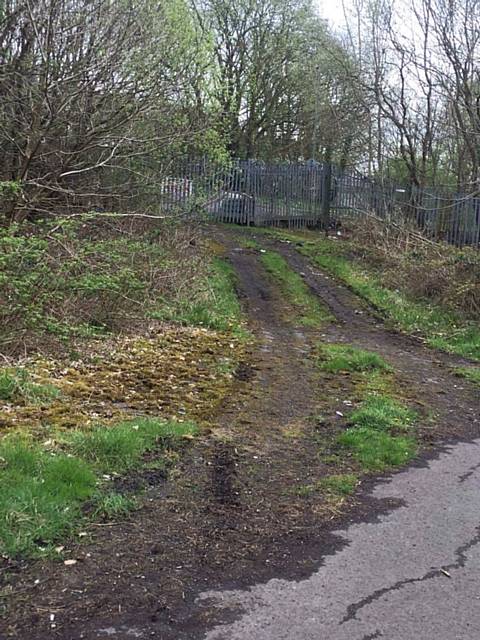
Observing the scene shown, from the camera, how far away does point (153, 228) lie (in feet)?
44.4

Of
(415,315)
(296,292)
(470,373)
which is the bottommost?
(470,373)

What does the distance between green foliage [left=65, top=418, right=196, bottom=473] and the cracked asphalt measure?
5.72ft

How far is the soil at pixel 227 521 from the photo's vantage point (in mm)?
3383

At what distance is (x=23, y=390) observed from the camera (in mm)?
Answer: 6516

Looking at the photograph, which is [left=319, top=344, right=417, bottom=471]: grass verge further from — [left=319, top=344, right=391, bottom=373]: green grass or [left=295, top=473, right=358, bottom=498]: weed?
[left=295, top=473, right=358, bottom=498]: weed

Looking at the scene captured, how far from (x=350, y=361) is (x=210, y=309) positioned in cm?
344

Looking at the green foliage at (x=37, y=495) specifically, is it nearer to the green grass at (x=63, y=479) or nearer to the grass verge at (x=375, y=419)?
the green grass at (x=63, y=479)

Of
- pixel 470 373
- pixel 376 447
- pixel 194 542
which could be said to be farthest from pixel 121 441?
pixel 470 373

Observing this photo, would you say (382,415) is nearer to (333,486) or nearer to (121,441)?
(333,486)

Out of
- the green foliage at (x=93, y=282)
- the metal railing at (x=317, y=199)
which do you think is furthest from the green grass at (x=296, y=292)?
the metal railing at (x=317, y=199)

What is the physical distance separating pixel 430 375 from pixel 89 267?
183 inches

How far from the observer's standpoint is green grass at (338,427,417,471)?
19.0 feet

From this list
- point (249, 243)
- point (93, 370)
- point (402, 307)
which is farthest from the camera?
point (249, 243)

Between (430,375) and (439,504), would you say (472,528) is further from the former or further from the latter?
(430,375)
